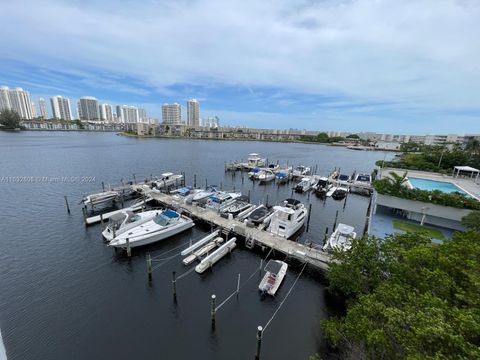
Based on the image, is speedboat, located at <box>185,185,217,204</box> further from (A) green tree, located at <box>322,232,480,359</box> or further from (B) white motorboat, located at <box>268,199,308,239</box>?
(A) green tree, located at <box>322,232,480,359</box>

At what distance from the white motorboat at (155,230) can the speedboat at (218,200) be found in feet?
14.4

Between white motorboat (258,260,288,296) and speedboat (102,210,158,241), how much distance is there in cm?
1493

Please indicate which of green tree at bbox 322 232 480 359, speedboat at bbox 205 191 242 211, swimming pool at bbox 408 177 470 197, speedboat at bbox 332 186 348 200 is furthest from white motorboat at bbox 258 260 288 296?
swimming pool at bbox 408 177 470 197

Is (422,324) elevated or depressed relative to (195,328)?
elevated

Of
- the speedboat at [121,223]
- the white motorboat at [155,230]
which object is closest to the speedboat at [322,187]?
the white motorboat at [155,230]

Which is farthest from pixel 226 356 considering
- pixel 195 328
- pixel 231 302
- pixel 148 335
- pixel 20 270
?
pixel 20 270

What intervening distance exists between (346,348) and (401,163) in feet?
176

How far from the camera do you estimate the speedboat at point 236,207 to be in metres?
28.8

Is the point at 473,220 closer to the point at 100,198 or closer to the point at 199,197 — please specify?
the point at 199,197

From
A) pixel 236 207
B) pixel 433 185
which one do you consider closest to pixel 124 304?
pixel 236 207

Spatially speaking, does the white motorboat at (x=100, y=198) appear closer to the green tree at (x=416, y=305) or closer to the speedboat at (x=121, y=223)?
the speedboat at (x=121, y=223)

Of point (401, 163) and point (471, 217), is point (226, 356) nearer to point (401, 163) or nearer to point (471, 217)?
point (471, 217)

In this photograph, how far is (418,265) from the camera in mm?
11016

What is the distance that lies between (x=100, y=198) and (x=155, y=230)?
14571 mm
